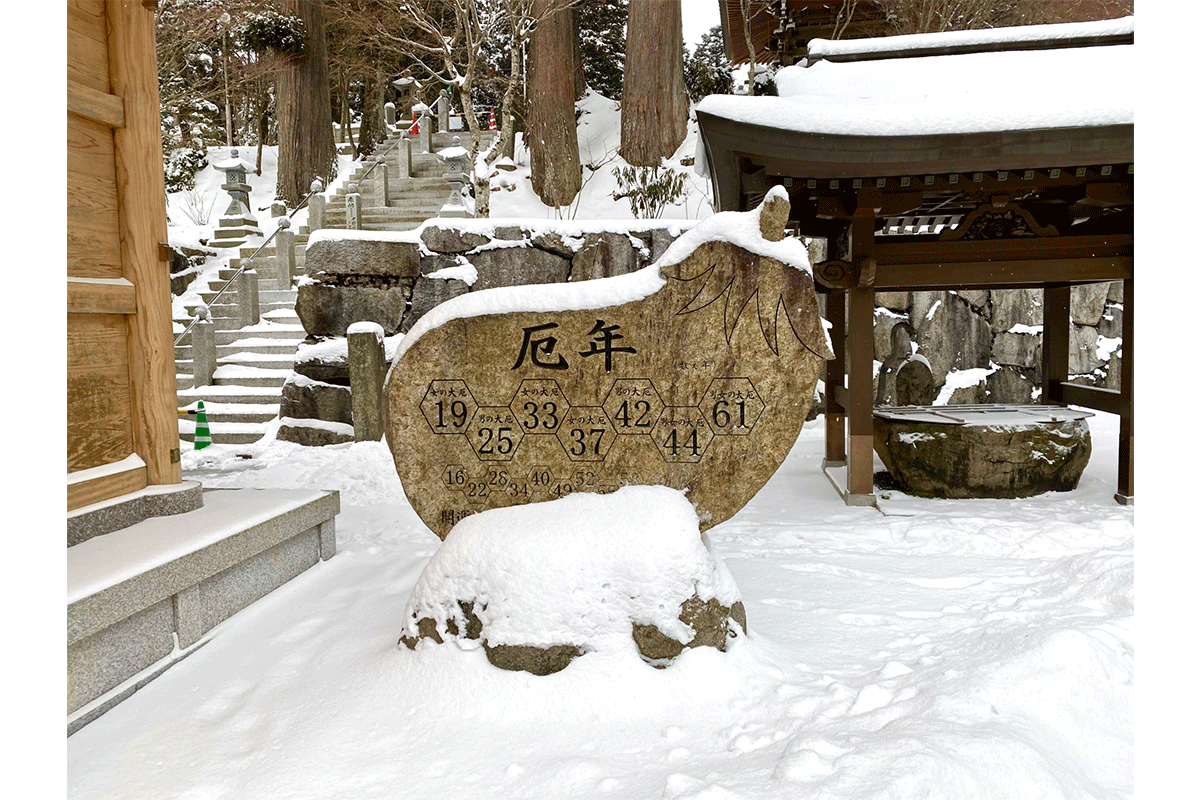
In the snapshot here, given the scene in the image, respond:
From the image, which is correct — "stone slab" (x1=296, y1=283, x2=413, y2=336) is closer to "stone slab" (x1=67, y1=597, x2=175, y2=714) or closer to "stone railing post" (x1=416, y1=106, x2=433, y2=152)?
"stone slab" (x1=67, y1=597, x2=175, y2=714)

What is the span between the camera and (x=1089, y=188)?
4.44 metres

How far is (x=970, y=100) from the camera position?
160 inches

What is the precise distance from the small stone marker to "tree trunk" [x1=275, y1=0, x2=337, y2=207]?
1139 cm

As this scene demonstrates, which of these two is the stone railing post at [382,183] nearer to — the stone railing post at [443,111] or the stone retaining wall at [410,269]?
the stone railing post at [443,111]

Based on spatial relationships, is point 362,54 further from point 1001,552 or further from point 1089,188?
point 1001,552

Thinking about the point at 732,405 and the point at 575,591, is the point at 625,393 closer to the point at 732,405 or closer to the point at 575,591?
the point at 732,405

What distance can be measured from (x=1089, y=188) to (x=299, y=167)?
12.2 m

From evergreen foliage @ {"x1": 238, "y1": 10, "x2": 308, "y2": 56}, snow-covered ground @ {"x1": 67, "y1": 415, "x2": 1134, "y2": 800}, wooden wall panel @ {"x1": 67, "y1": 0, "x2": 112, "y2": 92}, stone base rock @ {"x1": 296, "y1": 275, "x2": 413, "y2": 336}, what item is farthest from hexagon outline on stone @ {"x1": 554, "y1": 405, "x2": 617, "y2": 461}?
evergreen foliage @ {"x1": 238, "y1": 10, "x2": 308, "y2": 56}

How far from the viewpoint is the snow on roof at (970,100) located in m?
3.94

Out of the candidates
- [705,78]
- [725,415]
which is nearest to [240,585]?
[725,415]

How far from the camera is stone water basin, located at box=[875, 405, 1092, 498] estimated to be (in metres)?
5.04

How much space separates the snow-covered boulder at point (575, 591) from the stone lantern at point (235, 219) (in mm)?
9891

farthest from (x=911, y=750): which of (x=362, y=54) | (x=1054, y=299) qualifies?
(x=362, y=54)

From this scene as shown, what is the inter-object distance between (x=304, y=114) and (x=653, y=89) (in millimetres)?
6316
